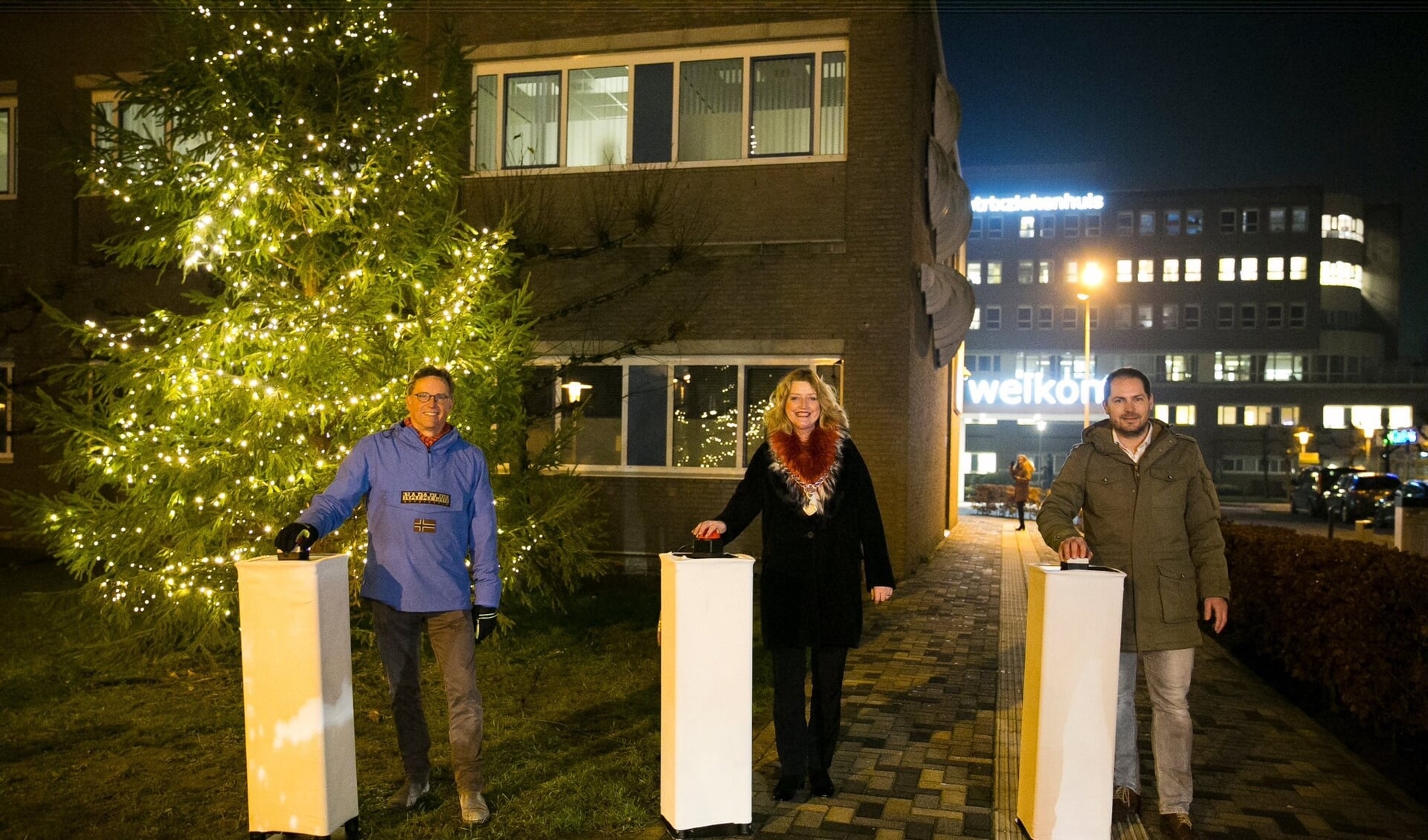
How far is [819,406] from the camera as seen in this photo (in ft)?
17.1

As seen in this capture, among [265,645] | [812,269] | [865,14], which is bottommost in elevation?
A: [265,645]

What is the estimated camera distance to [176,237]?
7.22 metres

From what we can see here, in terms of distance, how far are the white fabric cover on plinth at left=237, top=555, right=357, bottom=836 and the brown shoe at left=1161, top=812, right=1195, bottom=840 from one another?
354 cm

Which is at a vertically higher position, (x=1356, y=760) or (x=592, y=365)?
(x=592, y=365)

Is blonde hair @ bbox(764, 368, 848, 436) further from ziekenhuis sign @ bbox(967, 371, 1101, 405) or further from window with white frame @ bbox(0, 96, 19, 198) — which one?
ziekenhuis sign @ bbox(967, 371, 1101, 405)

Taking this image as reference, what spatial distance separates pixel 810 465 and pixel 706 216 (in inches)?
333

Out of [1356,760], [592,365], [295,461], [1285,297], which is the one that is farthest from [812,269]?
[1285,297]

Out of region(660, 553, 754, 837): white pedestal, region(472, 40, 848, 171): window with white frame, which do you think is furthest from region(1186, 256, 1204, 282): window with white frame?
region(660, 553, 754, 837): white pedestal

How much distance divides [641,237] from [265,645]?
9.47 meters

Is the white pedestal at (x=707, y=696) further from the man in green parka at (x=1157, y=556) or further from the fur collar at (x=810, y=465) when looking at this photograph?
the man in green parka at (x=1157, y=556)

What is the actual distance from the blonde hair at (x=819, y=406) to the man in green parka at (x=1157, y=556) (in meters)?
1.10

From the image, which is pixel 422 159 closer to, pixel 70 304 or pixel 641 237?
pixel 641 237

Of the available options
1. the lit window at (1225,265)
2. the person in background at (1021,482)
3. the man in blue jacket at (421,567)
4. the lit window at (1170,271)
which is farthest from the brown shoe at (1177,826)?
the lit window at (1225,265)

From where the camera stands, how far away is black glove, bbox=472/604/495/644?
4.62 meters
